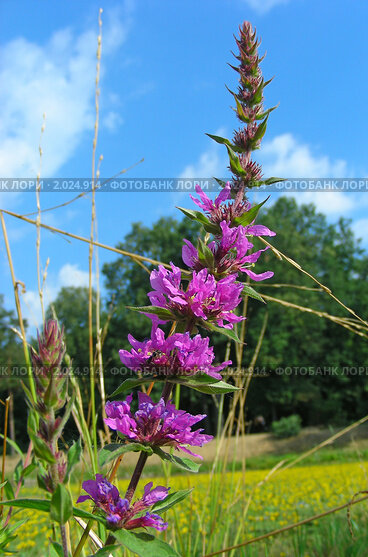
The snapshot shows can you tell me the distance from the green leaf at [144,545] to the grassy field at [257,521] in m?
0.93

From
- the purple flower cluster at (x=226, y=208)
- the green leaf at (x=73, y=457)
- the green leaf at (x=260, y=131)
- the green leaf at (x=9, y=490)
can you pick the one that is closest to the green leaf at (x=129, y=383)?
the green leaf at (x=73, y=457)

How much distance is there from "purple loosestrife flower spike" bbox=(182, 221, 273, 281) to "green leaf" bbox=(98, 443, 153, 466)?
1.45 ft

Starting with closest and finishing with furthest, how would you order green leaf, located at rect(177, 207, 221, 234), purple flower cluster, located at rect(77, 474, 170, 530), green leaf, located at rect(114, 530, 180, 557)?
1. green leaf, located at rect(114, 530, 180, 557)
2. purple flower cluster, located at rect(77, 474, 170, 530)
3. green leaf, located at rect(177, 207, 221, 234)

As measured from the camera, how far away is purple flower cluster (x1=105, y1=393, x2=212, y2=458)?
3.10ft

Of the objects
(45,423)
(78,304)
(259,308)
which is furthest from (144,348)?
(78,304)

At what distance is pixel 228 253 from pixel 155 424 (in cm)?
44

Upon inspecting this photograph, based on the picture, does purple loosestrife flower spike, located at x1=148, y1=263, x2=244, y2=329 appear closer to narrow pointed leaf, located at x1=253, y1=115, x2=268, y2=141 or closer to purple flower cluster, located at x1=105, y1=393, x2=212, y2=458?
purple flower cluster, located at x1=105, y1=393, x2=212, y2=458

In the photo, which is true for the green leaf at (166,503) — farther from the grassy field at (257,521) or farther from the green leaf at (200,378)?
the grassy field at (257,521)

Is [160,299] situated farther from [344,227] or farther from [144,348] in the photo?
[344,227]

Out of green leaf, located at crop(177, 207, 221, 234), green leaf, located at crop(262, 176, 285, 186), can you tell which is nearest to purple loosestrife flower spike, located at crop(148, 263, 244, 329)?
green leaf, located at crop(177, 207, 221, 234)

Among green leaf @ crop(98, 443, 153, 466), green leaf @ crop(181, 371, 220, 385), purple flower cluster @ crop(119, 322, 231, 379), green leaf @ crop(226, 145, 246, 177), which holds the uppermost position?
green leaf @ crop(226, 145, 246, 177)

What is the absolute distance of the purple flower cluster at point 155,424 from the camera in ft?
3.10

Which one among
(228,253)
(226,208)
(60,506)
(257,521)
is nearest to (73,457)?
(60,506)

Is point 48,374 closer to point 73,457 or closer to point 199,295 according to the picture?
point 73,457
